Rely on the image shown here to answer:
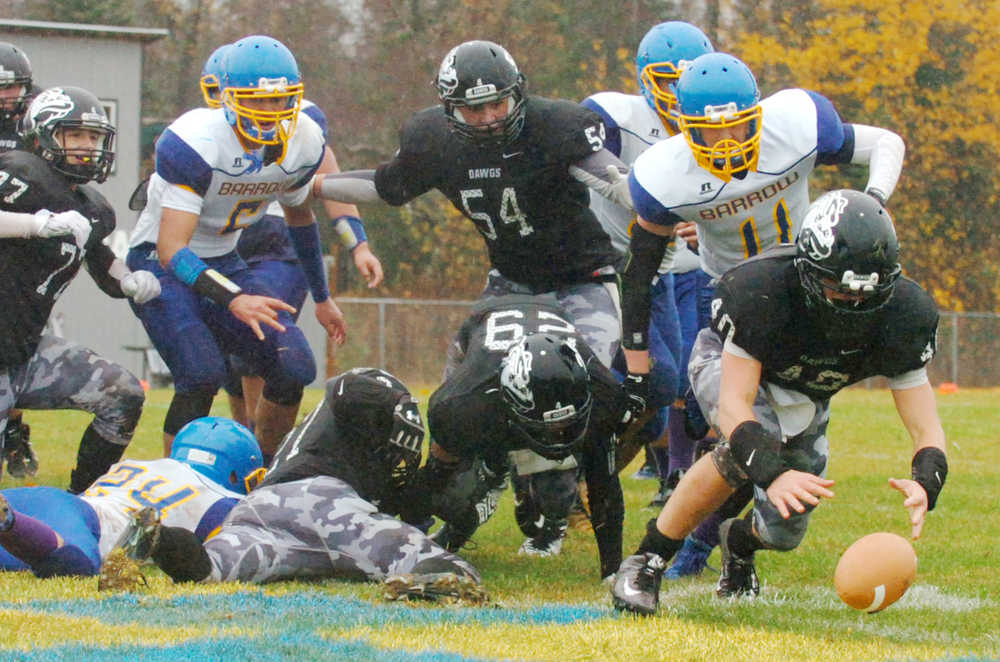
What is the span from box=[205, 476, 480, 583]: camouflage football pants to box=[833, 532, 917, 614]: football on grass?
114cm

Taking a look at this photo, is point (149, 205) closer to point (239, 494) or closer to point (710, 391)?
point (239, 494)

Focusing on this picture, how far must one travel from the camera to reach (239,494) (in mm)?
5062

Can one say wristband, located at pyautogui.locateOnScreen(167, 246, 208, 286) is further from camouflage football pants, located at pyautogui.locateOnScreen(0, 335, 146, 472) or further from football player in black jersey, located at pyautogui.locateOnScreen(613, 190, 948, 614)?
football player in black jersey, located at pyautogui.locateOnScreen(613, 190, 948, 614)

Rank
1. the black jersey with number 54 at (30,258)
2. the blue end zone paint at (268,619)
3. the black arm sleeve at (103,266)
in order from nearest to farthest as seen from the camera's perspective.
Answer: the blue end zone paint at (268,619)
the black jersey with number 54 at (30,258)
the black arm sleeve at (103,266)

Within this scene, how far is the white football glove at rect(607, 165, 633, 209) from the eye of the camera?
5184mm

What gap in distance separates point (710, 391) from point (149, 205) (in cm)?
303

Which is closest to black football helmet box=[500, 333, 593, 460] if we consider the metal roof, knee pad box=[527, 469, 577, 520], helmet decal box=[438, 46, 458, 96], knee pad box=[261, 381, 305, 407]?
knee pad box=[527, 469, 577, 520]

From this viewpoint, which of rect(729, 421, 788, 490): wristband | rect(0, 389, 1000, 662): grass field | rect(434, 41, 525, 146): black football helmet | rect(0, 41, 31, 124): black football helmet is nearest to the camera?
rect(0, 389, 1000, 662): grass field

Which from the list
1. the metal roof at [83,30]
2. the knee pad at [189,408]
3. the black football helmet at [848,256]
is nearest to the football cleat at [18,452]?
the knee pad at [189,408]

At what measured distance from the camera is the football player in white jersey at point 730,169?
4.87 metres

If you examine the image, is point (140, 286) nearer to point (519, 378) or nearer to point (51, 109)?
point (51, 109)

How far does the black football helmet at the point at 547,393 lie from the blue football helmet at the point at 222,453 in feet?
3.73

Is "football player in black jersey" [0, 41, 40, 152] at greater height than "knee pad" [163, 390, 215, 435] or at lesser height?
greater

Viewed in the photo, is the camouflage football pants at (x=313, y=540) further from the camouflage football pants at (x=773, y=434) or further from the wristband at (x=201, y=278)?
the wristband at (x=201, y=278)
